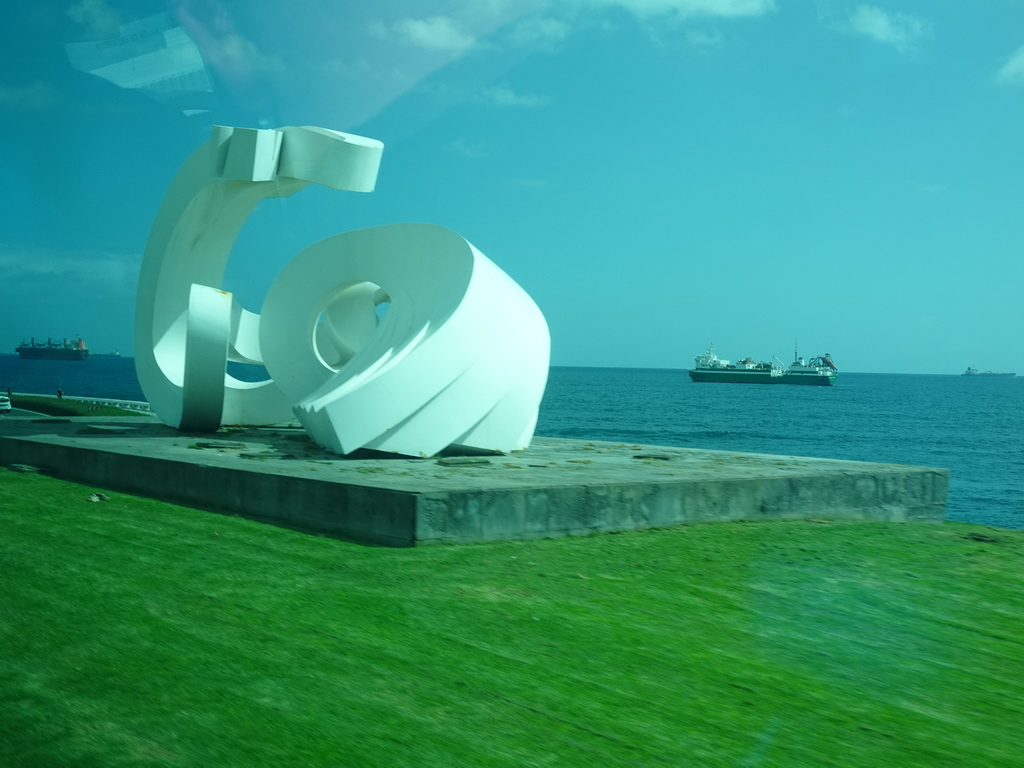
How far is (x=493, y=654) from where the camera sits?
493cm

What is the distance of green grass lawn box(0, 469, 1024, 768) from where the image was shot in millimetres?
3801

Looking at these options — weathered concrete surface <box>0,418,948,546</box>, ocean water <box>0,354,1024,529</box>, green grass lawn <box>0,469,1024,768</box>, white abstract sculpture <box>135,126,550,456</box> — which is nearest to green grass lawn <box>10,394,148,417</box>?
white abstract sculpture <box>135,126,550,456</box>

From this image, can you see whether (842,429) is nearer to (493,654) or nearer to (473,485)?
(473,485)

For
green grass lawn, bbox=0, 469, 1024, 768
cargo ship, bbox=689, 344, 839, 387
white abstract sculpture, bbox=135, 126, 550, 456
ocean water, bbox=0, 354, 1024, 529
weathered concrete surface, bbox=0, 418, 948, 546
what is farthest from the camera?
cargo ship, bbox=689, 344, 839, 387

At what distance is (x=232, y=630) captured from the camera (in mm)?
5164

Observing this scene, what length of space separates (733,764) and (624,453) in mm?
10270

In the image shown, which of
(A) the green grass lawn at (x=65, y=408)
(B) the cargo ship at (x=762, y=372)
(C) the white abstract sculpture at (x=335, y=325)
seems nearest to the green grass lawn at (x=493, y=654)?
(C) the white abstract sculpture at (x=335, y=325)

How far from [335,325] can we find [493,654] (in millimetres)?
12663

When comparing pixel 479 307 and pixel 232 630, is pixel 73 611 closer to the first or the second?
pixel 232 630

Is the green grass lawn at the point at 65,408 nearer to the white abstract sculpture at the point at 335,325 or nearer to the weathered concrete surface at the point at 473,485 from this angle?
the white abstract sculpture at the point at 335,325

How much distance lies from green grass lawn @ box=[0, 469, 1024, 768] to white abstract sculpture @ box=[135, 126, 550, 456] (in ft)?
12.4

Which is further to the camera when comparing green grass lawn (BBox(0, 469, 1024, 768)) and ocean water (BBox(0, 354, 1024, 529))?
ocean water (BBox(0, 354, 1024, 529))

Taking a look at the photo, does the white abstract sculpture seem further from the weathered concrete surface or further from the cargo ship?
the cargo ship

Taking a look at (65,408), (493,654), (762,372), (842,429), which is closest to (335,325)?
(493,654)
